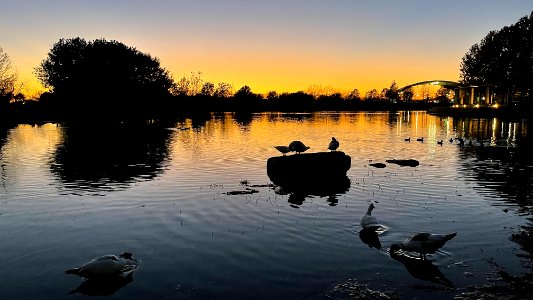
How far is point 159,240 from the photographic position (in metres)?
11.7

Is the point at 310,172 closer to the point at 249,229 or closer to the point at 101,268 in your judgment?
the point at 249,229

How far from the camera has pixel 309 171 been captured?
20891mm

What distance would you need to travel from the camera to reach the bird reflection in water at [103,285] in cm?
834

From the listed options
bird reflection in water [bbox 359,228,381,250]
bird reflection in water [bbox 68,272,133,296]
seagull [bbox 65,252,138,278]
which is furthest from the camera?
bird reflection in water [bbox 359,228,381,250]

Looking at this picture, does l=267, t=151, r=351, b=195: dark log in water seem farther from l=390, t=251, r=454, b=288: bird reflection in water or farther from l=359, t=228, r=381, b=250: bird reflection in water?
l=390, t=251, r=454, b=288: bird reflection in water

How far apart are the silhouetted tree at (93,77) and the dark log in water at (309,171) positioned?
85.5m

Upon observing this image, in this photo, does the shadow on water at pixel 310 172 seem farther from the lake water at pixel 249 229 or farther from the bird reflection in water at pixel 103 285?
the bird reflection in water at pixel 103 285

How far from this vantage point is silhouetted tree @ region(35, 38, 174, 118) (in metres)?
93.7

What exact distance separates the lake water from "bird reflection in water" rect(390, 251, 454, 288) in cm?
5

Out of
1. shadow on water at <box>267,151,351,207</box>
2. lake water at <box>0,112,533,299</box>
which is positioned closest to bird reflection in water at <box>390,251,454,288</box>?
lake water at <box>0,112,533,299</box>

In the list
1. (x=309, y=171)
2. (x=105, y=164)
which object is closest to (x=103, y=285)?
(x=309, y=171)

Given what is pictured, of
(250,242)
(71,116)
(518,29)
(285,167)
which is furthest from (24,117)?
(518,29)

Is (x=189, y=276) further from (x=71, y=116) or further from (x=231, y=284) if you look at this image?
(x=71, y=116)

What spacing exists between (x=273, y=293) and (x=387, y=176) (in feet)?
52.5
